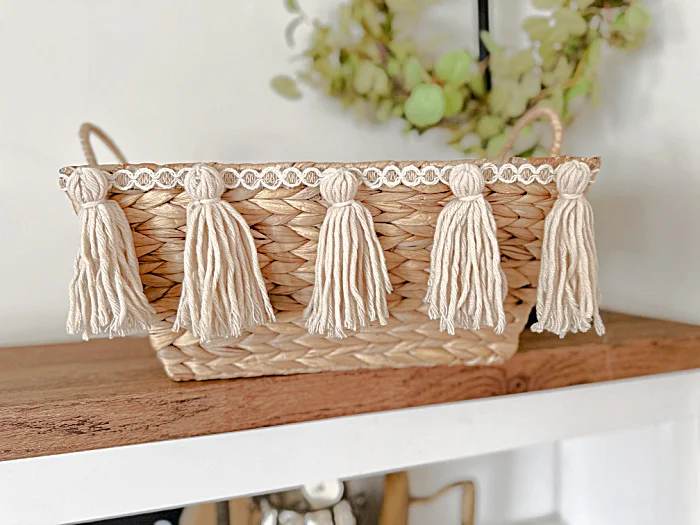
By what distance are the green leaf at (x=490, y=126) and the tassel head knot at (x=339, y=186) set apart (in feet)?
1.40

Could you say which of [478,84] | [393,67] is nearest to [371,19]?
[393,67]

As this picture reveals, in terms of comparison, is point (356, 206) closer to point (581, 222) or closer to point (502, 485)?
point (581, 222)

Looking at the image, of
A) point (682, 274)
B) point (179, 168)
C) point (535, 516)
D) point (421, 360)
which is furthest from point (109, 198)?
point (535, 516)

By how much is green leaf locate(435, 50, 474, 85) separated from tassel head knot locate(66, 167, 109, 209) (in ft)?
1.58

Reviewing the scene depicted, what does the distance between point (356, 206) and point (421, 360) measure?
19cm

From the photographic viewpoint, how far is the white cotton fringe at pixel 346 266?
463 mm

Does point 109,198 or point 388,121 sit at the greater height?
point 388,121

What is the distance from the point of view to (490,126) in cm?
82

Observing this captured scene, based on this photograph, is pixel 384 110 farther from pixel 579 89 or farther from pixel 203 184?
pixel 203 184

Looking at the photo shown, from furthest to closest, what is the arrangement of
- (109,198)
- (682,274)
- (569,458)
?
(569,458)
(682,274)
(109,198)

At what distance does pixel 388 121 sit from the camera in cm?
94

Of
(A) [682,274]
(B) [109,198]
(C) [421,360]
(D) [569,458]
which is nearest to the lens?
(B) [109,198]

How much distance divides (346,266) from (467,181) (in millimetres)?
127

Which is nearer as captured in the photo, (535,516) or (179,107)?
(179,107)
